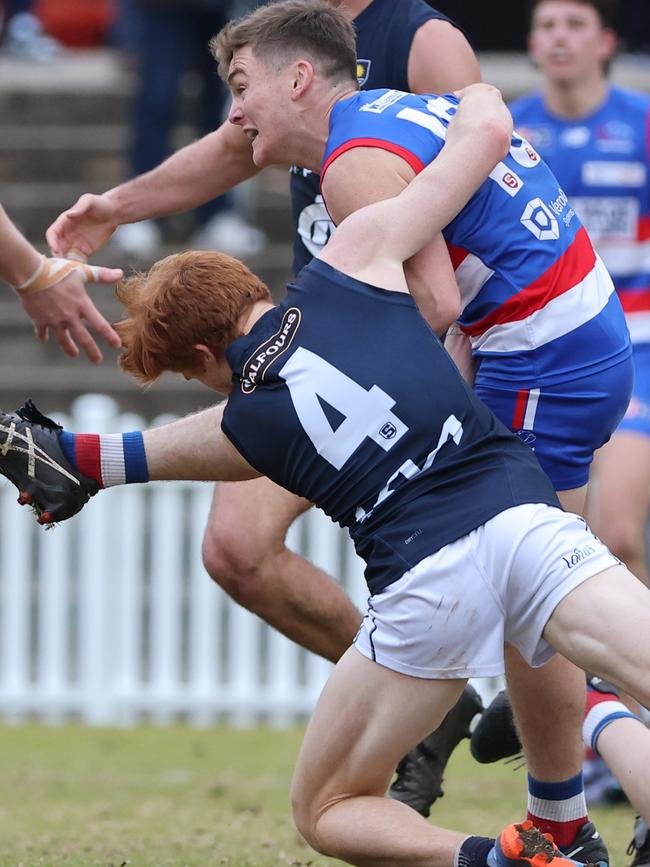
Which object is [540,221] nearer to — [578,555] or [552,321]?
[552,321]

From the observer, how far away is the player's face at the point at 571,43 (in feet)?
23.5

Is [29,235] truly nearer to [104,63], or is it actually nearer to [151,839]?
[104,63]

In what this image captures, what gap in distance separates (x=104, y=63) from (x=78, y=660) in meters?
5.98

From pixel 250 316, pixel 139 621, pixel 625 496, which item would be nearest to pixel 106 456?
pixel 250 316

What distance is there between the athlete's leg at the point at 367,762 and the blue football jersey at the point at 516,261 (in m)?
0.88

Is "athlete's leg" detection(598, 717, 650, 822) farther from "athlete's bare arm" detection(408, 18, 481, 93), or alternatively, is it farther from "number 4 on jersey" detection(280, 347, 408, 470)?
"athlete's bare arm" detection(408, 18, 481, 93)

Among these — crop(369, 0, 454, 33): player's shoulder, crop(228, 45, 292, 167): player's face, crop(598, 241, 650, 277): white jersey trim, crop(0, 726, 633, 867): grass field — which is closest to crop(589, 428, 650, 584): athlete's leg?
crop(598, 241, 650, 277): white jersey trim

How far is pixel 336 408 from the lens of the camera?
3.61m

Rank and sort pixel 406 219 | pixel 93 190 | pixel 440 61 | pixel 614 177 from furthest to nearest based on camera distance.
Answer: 1. pixel 93 190
2. pixel 614 177
3. pixel 440 61
4. pixel 406 219

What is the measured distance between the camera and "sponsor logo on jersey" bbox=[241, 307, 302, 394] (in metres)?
3.68

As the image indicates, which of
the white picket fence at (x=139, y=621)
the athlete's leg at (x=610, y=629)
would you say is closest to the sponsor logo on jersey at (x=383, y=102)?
the athlete's leg at (x=610, y=629)

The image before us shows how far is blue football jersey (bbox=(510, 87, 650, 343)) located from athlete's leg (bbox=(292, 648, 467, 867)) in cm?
346

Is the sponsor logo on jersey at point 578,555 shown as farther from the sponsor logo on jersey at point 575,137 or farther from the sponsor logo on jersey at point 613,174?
the sponsor logo on jersey at point 575,137

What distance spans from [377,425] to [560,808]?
1.24m
